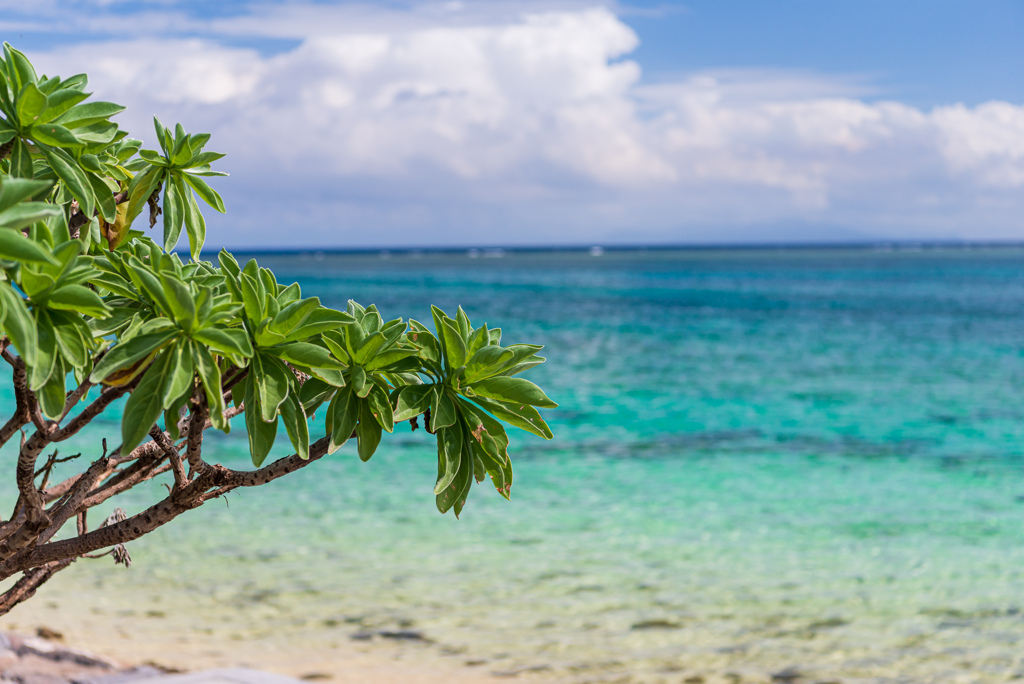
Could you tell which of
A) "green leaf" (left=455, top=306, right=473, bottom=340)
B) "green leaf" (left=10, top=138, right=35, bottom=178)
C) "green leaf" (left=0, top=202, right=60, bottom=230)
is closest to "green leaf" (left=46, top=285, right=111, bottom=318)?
"green leaf" (left=0, top=202, right=60, bottom=230)

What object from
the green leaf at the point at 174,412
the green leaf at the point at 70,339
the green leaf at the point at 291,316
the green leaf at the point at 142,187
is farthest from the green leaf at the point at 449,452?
the green leaf at the point at 142,187

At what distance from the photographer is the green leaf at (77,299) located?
64.7 inches

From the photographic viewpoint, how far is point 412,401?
199 centimetres

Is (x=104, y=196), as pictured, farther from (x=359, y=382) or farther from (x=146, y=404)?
(x=359, y=382)

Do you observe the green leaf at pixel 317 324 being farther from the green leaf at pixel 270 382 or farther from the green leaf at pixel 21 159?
the green leaf at pixel 21 159

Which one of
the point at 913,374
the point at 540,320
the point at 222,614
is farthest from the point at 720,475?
the point at 540,320

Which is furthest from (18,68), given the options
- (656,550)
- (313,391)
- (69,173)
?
(656,550)

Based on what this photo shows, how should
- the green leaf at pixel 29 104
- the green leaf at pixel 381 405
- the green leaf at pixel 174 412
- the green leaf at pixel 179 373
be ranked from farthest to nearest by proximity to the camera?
1. the green leaf at pixel 381 405
2. the green leaf at pixel 29 104
3. the green leaf at pixel 174 412
4. the green leaf at pixel 179 373

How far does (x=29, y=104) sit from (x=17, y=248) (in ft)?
2.24

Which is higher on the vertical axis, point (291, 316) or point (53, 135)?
point (53, 135)

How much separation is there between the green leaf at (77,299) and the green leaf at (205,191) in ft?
2.33

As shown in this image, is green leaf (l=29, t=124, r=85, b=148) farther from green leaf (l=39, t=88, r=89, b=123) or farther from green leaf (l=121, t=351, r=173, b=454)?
green leaf (l=121, t=351, r=173, b=454)

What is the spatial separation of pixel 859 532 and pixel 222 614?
19.2ft

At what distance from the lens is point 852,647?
5.47 metres
